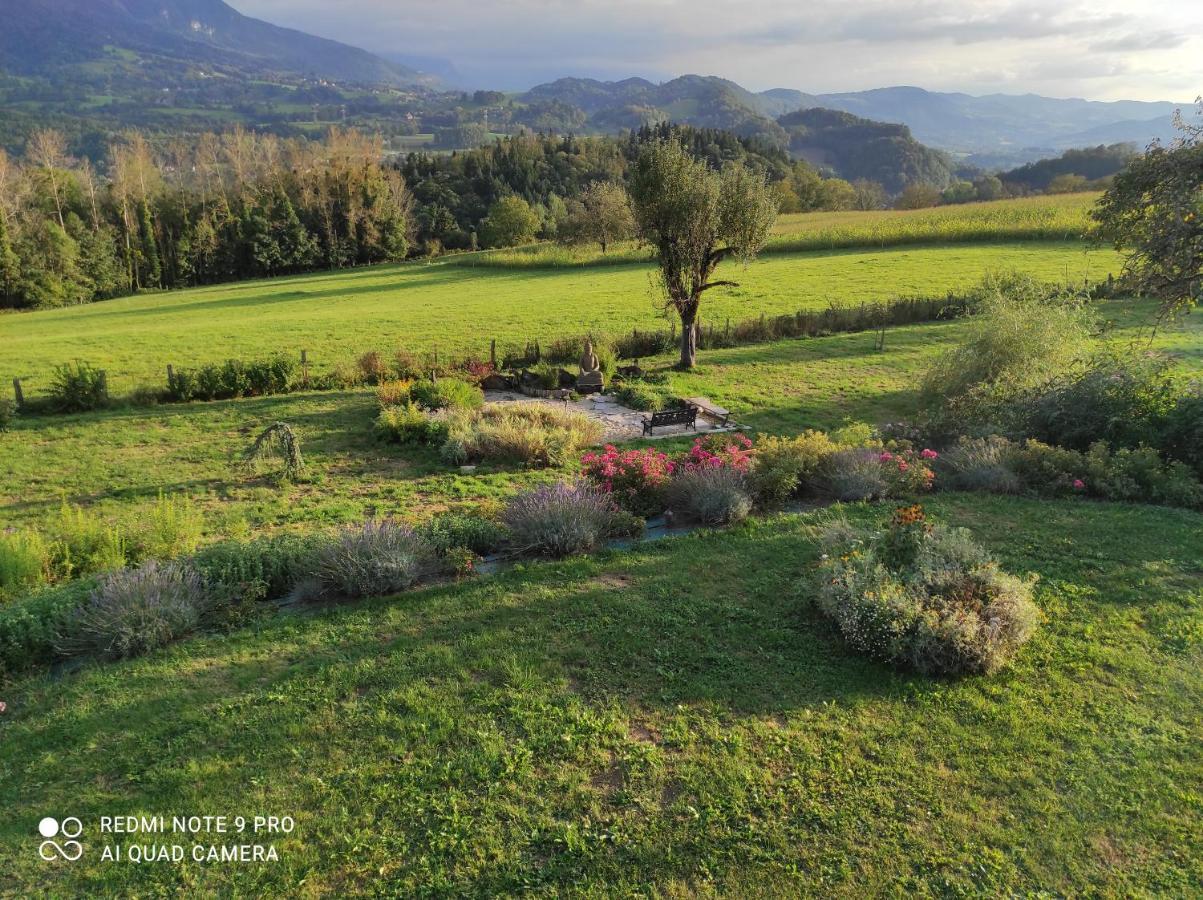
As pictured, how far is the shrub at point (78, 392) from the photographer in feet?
60.0

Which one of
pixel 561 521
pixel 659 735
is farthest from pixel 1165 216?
pixel 659 735

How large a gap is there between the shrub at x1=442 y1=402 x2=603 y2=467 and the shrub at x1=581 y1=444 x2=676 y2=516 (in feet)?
9.90

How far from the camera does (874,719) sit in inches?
231

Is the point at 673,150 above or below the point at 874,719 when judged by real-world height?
above

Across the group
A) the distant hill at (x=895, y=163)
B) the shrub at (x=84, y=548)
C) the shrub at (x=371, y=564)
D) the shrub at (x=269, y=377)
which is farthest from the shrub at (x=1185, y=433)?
the distant hill at (x=895, y=163)

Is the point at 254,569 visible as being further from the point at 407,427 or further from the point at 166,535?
the point at 407,427

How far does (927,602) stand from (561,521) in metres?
4.50

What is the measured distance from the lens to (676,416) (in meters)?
16.0

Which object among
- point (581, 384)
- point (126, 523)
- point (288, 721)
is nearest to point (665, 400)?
point (581, 384)

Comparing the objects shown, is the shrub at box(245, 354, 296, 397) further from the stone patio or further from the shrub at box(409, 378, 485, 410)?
the stone patio

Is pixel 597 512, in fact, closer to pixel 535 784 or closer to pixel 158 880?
pixel 535 784

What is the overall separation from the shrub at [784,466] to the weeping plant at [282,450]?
8831 millimetres

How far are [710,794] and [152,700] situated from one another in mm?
5068

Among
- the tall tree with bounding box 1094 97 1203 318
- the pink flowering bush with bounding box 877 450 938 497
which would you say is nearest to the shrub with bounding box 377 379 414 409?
the pink flowering bush with bounding box 877 450 938 497
